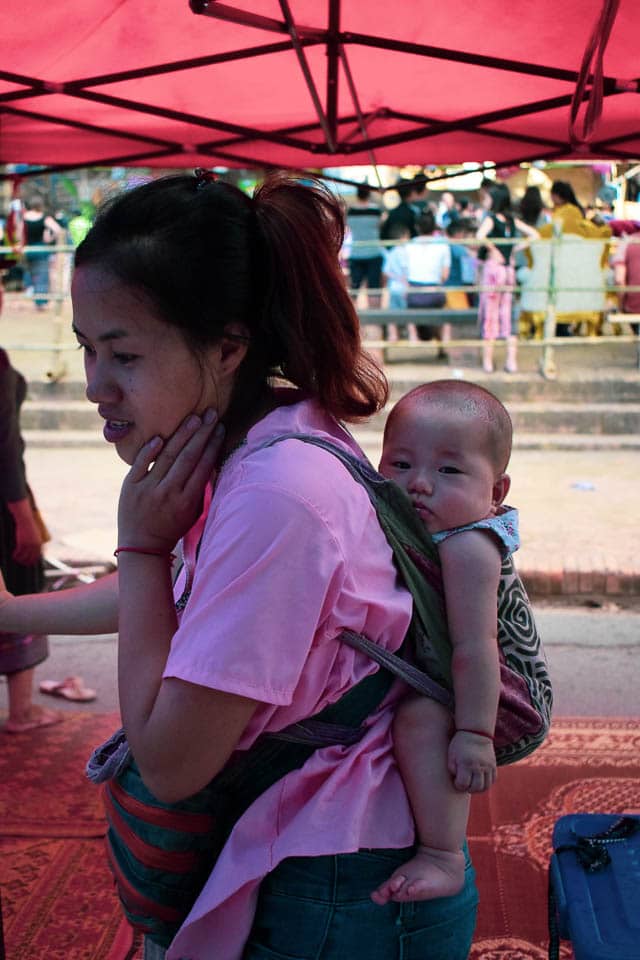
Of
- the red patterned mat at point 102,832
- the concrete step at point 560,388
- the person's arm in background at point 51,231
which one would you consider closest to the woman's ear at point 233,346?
the red patterned mat at point 102,832

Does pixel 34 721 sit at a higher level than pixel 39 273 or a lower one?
lower

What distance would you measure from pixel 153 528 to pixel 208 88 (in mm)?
2737

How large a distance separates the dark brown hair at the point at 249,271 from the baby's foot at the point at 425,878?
0.55 metres

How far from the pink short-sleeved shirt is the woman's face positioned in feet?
0.33

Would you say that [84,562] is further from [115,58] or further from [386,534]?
[386,534]

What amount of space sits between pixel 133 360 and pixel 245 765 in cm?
50

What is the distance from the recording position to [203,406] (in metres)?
1.28

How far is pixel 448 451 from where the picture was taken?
1.62 m

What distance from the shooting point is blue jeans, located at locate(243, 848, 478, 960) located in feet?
4.09

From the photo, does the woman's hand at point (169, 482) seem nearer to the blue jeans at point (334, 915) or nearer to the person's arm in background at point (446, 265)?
the blue jeans at point (334, 915)

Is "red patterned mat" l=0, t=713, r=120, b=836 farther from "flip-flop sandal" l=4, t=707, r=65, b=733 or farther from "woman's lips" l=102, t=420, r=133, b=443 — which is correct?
"woman's lips" l=102, t=420, r=133, b=443

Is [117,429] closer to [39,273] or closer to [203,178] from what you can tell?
[203,178]

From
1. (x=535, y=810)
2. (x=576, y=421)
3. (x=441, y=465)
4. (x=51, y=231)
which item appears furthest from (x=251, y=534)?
(x=51, y=231)

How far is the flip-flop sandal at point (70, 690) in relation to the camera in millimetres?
4457
